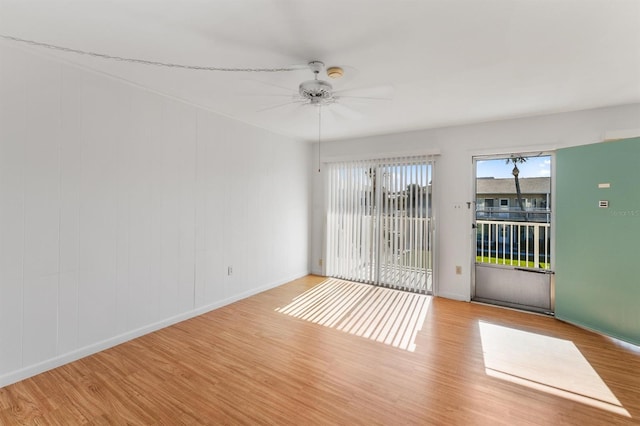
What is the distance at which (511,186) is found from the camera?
4.09 m

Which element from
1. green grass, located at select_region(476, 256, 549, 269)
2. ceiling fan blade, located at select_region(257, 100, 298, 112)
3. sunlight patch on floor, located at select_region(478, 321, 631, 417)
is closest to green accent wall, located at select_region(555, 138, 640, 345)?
green grass, located at select_region(476, 256, 549, 269)

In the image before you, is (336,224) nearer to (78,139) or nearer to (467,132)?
(467,132)

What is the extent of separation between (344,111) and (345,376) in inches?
113

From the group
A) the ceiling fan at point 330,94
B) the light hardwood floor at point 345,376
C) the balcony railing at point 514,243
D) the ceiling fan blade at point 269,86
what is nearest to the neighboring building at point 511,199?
the balcony railing at point 514,243

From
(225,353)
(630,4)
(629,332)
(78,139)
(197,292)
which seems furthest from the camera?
(197,292)

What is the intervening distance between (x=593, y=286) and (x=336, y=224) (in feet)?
11.6

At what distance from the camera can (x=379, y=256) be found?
189 inches

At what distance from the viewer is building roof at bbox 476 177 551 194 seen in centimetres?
384

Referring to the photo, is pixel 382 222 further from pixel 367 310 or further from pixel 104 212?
pixel 104 212

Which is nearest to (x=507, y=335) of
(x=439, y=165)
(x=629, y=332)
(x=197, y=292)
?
(x=629, y=332)

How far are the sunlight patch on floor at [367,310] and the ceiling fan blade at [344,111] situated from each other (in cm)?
255

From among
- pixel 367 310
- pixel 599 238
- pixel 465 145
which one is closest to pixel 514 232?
pixel 599 238

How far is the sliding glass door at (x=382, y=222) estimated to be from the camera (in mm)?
4430

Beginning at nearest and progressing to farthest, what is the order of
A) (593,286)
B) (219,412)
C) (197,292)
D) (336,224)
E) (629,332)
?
(219,412) → (629,332) → (593,286) → (197,292) → (336,224)
